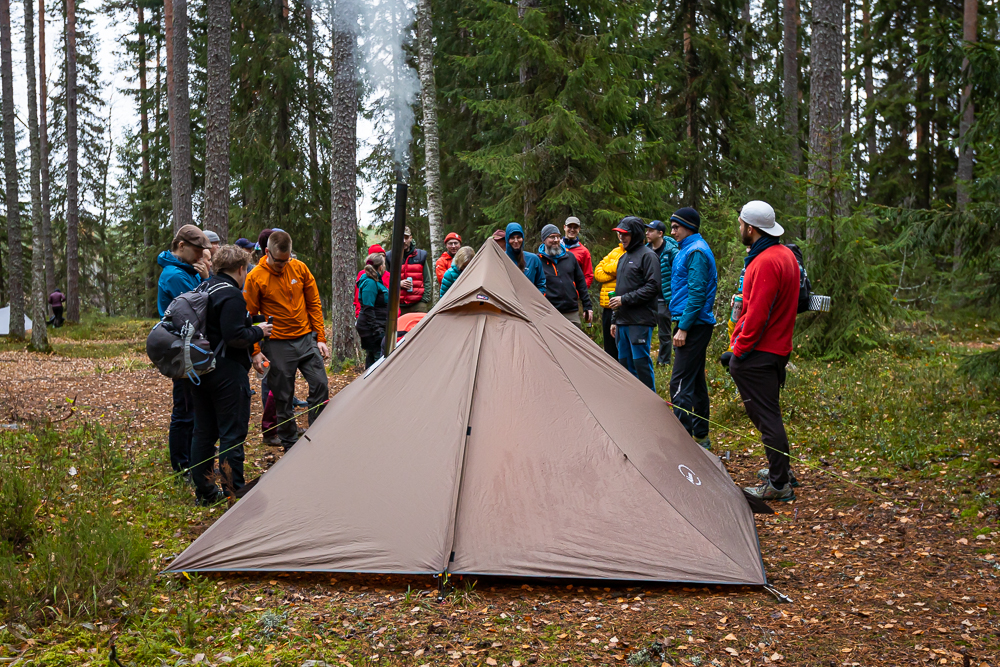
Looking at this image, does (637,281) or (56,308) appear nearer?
(637,281)

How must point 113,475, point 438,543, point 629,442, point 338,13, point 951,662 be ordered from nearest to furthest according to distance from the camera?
1. point 951,662
2. point 438,543
3. point 629,442
4. point 113,475
5. point 338,13

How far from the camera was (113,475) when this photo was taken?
5.65m

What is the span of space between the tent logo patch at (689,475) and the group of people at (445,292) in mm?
947

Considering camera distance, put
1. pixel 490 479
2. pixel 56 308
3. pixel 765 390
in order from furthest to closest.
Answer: pixel 56 308 → pixel 765 390 → pixel 490 479

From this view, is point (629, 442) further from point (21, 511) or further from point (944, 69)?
point (944, 69)

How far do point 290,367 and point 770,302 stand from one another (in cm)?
389

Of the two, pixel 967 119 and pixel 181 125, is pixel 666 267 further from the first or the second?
pixel 967 119

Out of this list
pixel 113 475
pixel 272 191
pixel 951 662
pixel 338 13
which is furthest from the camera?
pixel 272 191

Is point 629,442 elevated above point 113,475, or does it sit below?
above

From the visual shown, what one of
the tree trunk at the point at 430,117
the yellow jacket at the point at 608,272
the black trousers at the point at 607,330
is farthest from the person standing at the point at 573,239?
the tree trunk at the point at 430,117

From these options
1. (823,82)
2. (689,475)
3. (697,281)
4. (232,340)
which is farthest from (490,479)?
(823,82)

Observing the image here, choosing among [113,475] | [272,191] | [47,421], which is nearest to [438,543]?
[113,475]

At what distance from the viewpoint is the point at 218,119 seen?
11422 millimetres

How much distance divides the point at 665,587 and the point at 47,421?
5641 mm
